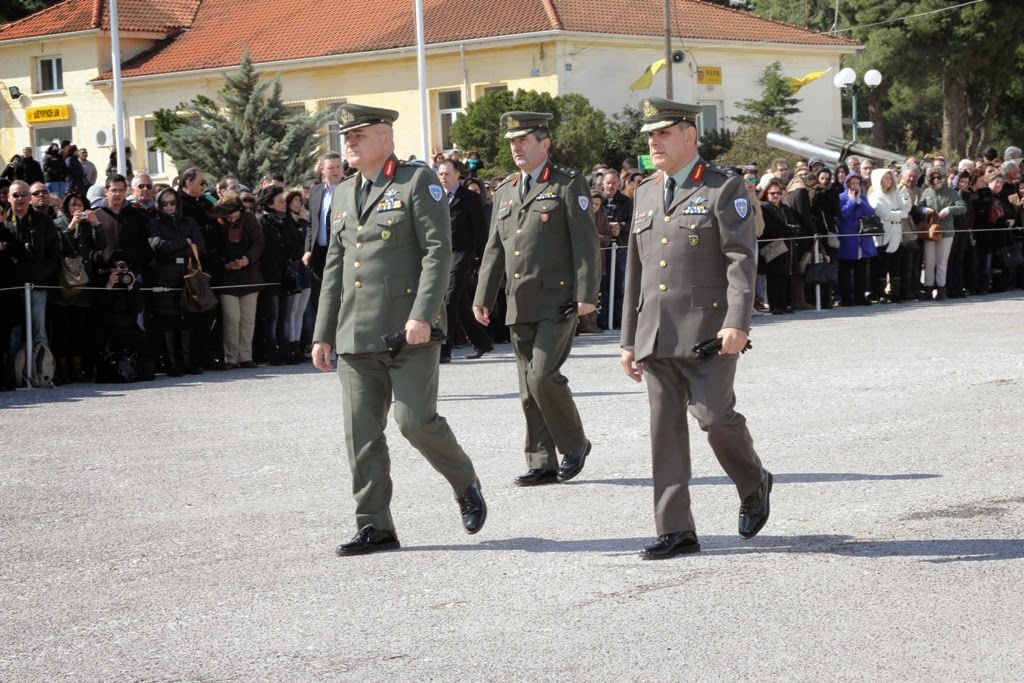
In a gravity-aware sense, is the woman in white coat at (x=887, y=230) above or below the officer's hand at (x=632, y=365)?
above

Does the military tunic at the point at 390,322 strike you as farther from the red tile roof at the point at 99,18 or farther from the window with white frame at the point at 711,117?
the red tile roof at the point at 99,18

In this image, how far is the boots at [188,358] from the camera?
16625 mm

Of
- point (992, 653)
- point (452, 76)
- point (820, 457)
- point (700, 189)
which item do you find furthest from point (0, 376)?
point (452, 76)

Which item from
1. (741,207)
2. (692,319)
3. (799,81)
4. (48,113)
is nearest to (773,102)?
(799,81)

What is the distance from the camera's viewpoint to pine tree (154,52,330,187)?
36.6 meters

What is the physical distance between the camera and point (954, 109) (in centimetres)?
5944

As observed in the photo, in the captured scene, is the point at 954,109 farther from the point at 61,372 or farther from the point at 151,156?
the point at 61,372

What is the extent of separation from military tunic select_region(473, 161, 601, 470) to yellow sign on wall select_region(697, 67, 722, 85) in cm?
4134

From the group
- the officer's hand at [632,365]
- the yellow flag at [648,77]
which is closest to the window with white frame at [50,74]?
the yellow flag at [648,77]

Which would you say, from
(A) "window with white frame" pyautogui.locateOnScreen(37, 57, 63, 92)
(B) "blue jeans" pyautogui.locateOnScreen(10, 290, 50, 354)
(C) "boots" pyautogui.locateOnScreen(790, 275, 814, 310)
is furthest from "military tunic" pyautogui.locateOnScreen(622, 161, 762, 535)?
(A) "window with white frame" pyautogui.locateOnScreen(37, 57, 63, 92)

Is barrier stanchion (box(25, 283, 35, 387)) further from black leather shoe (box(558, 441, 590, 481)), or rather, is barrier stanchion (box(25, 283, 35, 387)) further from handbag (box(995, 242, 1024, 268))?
handbag (box(995, 242, 1024, 268))

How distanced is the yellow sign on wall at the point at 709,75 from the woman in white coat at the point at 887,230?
2693 cm

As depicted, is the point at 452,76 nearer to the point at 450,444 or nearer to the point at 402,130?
the point at 402,130

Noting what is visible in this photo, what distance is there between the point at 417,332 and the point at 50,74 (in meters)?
50.5
